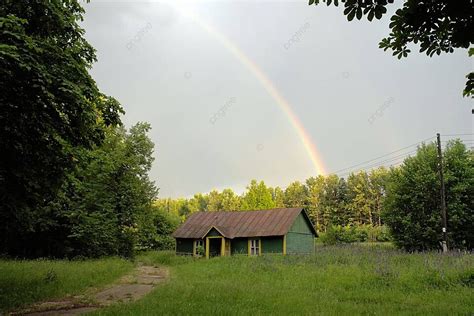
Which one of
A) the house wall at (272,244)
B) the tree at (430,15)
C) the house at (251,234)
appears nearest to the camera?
the tree at (430,15)

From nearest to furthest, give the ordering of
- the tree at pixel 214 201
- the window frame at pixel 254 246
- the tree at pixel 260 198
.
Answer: the window frame at pixel 254 246 < the tree at pixel 260 198 < the tree at pixel 214 201

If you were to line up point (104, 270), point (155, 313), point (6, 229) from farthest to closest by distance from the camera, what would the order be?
point (104, 270) → point (6, 229) → point (155, 313)

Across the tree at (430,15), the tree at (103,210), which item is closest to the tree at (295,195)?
the tree at (103,210)

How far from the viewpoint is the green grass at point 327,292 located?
9398 millimetres

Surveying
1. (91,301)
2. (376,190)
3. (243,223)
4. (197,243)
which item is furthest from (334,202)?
(91,301)

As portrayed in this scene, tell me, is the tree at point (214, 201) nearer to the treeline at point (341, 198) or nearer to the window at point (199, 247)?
the treeline at point (341, 198)

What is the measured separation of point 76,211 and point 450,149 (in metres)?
32.7

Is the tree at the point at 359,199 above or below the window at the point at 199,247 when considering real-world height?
above

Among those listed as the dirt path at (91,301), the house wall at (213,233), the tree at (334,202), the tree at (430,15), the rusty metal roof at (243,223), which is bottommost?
the dirt path at (91,301)

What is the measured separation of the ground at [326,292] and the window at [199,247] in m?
Answer: 16.7

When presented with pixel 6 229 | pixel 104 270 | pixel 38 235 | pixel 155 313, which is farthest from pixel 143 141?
pixel 155 313

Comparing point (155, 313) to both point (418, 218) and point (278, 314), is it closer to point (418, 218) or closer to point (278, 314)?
point (278, 314)

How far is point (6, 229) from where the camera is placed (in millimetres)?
12359

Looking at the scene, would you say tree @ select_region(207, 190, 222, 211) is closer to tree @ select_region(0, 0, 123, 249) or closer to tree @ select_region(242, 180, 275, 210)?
tree @ select_region(242, 180, 275, 210)
